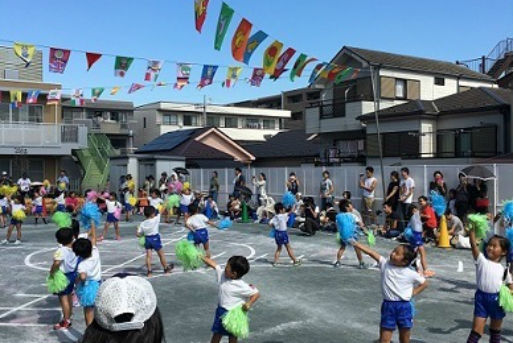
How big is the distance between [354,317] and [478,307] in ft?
7.01

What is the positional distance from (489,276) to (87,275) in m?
4.94

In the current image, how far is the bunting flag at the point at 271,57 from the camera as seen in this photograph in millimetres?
15742

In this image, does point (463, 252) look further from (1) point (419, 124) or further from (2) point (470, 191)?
(1) point (419, 124)

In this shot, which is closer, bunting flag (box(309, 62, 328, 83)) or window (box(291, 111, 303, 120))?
bunting flag (box(309, 62, 328, 83))

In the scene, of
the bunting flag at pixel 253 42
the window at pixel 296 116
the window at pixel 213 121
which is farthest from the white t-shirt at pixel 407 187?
the window at pixel 296 116

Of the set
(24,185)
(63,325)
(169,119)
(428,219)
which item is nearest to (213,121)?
Answer: (169,119)

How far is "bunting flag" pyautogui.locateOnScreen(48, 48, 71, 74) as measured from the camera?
17812mm

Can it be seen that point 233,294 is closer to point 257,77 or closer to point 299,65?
point 299,65

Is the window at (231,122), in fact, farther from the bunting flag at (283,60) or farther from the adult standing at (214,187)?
the bunting flag at (283,60)

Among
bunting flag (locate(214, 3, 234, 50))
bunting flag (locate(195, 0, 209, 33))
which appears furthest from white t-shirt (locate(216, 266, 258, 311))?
bunting flag (locate(214, 3, 234, 50))

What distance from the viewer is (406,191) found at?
623 inches

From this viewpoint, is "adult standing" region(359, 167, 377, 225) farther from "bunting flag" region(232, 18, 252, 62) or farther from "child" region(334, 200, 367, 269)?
"child" region(334, 200, 367, 269)

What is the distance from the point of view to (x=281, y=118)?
2379 inches

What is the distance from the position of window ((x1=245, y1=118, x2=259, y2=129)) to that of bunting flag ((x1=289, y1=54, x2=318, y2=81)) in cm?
4033
